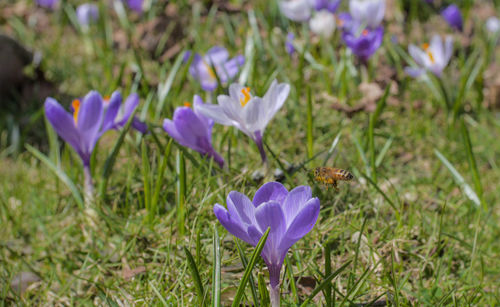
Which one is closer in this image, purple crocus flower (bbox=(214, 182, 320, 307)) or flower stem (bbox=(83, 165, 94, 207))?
purple crocus flower (bbox=(214, 182, 320, 307))

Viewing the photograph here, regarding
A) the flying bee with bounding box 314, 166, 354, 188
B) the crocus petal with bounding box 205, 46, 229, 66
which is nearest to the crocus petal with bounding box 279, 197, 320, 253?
the flying bee with bounding box 314, 166, 354, 188

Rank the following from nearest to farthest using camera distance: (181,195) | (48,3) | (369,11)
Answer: (181,195)
(369,11)
(48,3)

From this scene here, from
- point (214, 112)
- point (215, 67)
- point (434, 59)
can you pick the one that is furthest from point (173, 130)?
point (434, 59)

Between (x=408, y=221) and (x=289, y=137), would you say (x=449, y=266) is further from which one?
(x=289, y=137)

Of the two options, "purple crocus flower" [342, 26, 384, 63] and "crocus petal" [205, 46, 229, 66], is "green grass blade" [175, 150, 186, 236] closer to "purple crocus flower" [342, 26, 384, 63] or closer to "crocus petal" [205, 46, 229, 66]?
"crocus petal" [205, 46, 229, 66]

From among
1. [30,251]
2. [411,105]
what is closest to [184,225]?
[30,251]

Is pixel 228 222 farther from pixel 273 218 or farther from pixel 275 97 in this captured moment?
pixel 275 97

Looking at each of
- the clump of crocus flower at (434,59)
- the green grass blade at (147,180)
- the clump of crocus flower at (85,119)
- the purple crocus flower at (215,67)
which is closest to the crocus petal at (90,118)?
the clump of crocus flower at (85,119)
